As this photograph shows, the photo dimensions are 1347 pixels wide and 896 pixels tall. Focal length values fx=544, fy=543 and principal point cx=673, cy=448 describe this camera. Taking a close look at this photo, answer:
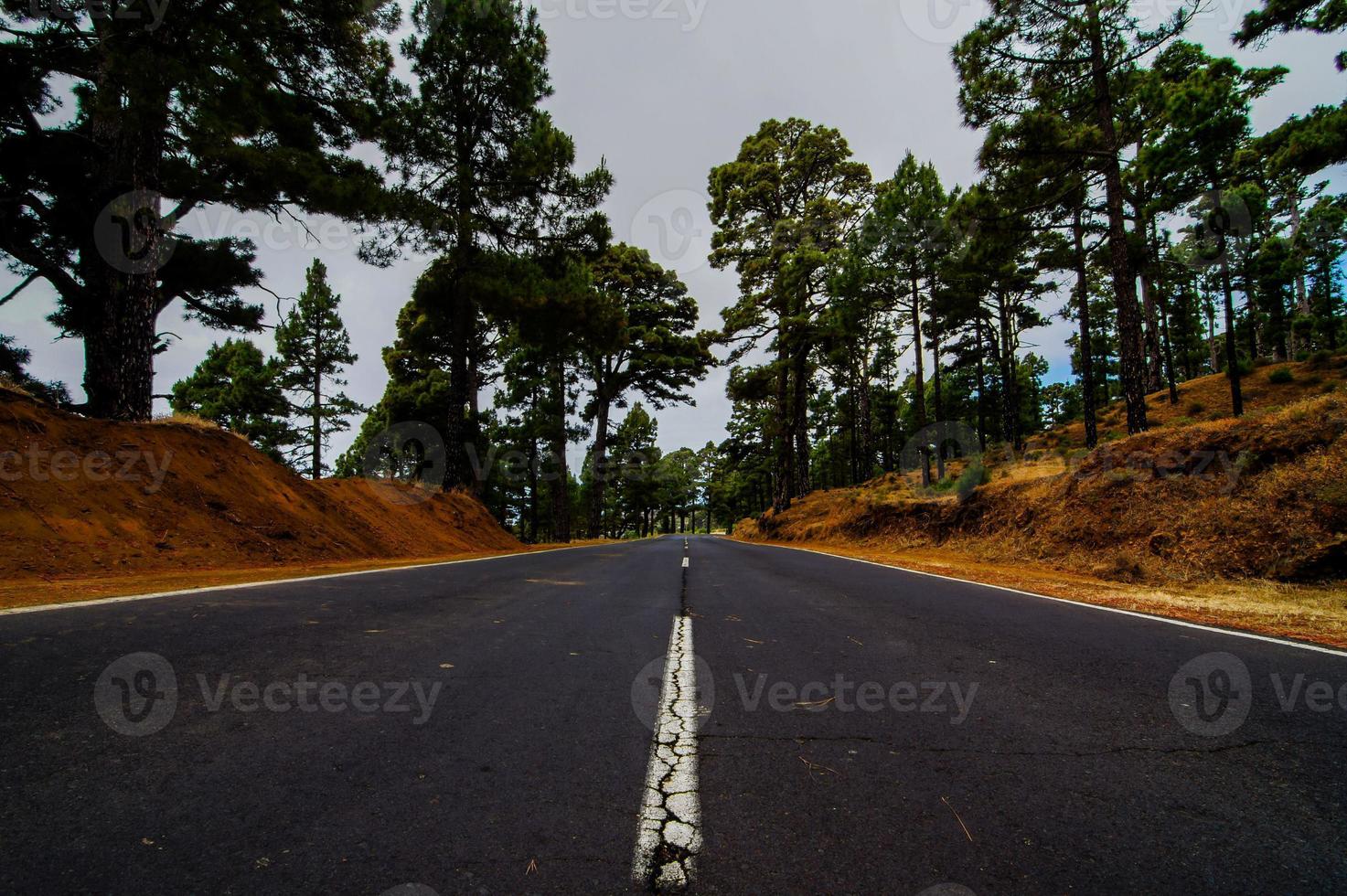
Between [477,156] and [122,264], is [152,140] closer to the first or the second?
[122,264]

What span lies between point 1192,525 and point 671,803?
38.1 feet

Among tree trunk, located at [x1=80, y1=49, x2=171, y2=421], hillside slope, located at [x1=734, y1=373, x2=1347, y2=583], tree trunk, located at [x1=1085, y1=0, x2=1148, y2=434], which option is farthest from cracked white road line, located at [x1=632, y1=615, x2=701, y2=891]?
tree trunk, located at [x1=1085, y1=0, x2=1148, y2=434]

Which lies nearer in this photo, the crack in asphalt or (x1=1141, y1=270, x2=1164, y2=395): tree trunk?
the crack in asphalt

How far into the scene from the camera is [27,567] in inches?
259

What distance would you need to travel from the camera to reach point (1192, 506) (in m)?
9.63

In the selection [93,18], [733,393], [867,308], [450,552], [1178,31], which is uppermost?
[1178,31]

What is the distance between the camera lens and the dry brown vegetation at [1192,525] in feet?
23.6

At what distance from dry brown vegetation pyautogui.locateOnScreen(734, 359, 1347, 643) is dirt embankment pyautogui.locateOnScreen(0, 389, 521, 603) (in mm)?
12734

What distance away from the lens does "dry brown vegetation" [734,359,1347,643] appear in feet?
23.6

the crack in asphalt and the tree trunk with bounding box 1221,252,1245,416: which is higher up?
the tree trunk with bounding box 1221,252,1245,416

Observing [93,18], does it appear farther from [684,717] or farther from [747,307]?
[747,307]

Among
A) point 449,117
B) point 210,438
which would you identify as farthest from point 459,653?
point 449,117

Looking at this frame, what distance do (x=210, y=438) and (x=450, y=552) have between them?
21.0ft

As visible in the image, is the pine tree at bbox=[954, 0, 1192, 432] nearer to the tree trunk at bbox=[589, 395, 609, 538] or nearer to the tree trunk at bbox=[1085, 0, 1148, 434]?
the tree trunk at bbox=[1085, 0, 1148, 434]
